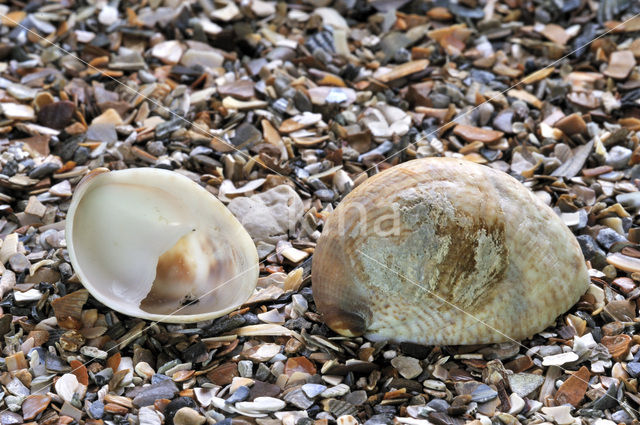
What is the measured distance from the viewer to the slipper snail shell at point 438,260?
2.03 meters

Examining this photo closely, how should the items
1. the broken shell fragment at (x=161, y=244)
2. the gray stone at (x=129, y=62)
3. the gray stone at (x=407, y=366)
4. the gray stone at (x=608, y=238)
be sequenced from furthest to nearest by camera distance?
the gray stone at (x=129, y=62) → the gray stone at (x=608, y=238) → the broken shell fragment at (x=161, y=244) → the gray stone at (x=407, y=366)

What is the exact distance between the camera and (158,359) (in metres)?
2.11

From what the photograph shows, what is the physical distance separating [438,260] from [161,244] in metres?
0.83

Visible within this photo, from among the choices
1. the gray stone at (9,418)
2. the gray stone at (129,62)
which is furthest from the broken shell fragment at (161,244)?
the gray stone at (129,62)

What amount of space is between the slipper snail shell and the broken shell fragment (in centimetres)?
27

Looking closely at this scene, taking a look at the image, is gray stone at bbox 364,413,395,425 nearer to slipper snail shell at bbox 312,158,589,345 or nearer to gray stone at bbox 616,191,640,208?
slipper snail shell at bbox 312,158,589,345

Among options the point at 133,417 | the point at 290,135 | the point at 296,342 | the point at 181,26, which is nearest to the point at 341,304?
the point at 296,342

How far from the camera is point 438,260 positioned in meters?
2.03

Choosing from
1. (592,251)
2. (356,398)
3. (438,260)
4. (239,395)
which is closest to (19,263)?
(239,395)

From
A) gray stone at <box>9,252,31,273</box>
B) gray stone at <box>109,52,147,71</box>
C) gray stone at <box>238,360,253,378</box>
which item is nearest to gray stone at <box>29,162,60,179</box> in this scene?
gray stone at <box>9,252,31,273</box>

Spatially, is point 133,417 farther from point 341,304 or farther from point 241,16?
point 241,16

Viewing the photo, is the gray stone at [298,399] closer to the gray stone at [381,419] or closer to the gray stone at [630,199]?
the gray stone at [381,419]

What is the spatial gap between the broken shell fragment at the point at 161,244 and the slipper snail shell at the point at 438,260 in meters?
0.27

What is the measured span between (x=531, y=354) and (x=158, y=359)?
0.99 m
